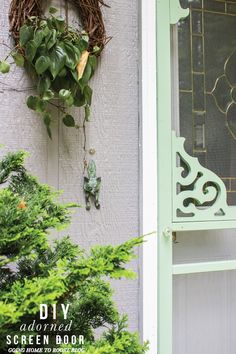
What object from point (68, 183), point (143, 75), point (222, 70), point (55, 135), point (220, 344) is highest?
point (222, 70)

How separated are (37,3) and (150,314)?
3.63 ft

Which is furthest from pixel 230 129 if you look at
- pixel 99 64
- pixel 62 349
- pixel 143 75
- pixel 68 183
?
pixel 62 349

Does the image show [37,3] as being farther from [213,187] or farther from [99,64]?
[213,187]

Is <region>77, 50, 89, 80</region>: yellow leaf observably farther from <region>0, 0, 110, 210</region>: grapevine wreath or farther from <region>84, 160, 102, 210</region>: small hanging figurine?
<region>84, 160, 102, 210</region>: small hanging figurine

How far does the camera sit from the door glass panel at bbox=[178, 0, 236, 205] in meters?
1.57

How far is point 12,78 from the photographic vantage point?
1.35 meters

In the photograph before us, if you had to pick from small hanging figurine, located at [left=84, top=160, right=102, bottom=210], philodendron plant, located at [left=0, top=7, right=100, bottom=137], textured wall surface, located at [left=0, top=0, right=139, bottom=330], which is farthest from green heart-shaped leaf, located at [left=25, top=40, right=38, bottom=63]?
small hanging figurine, located at [left=84, top=160, right=102, bottom=210]

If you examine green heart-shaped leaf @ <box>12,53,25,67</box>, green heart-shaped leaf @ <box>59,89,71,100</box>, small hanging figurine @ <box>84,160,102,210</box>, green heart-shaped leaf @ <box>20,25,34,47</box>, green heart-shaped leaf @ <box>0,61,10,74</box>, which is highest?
green heart-shaped leaf @ <box>20,25,34,47</box>

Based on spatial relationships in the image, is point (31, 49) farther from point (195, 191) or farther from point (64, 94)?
point (195, 191)

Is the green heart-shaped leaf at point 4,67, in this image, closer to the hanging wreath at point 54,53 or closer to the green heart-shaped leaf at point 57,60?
the hanging wreath at point 54,53

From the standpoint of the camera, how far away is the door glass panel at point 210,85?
1.57 m

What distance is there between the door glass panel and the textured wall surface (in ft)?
0.68

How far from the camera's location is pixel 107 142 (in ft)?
4.77

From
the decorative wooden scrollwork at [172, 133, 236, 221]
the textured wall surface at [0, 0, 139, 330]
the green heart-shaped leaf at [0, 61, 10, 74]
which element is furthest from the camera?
the decorative wooden scrollwork at [172, 133, 236, 221]
